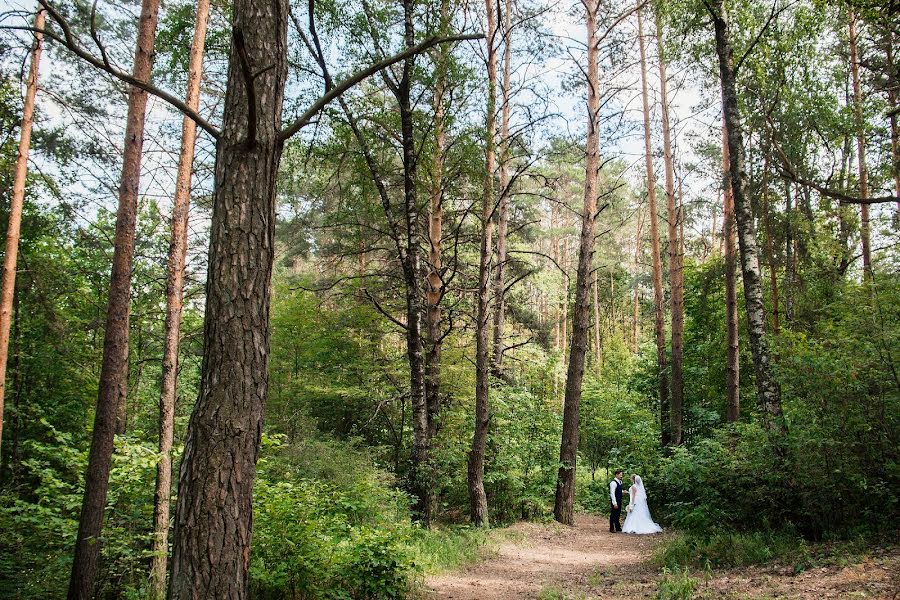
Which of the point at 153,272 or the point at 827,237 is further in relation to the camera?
the point at 827,237

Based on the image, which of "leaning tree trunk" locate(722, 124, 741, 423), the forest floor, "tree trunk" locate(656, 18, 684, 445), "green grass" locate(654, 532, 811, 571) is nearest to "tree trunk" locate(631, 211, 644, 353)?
"tree trunk" locate(656, 18, 684, 445)

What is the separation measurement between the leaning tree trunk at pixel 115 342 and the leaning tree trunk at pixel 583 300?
8.45 metres

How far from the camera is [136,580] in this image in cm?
809

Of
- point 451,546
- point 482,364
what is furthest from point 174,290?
point 451,546

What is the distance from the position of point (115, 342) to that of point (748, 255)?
921cm

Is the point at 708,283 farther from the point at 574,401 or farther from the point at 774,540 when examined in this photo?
the point at 774,540

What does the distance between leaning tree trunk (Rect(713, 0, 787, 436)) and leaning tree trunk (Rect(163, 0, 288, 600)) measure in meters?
6.65

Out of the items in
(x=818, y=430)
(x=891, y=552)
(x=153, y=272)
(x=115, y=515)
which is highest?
(x=153, y=272)

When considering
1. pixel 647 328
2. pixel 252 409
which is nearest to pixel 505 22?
pixel 252 409

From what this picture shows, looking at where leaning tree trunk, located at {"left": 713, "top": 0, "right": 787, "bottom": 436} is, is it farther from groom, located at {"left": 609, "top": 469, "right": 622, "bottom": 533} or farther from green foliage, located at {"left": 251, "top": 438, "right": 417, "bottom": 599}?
groom, located at {"left": 609, "top": 469, "right": 622, "bottom": 533}

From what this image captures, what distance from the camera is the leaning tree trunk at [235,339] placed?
2.69m

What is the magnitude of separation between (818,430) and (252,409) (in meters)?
6.70

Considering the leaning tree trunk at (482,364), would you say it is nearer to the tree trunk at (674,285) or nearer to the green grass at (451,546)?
the green grass at (451,546)

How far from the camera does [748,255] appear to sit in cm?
784
